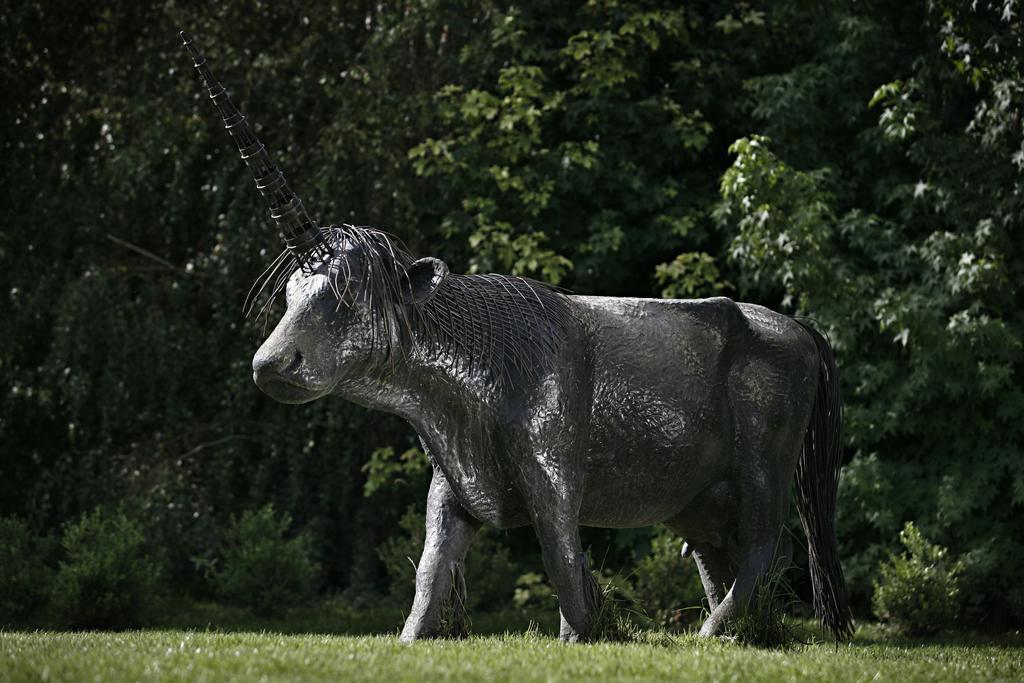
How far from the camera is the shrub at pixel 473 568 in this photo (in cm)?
1194

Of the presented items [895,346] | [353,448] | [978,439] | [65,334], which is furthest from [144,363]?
[978,439]

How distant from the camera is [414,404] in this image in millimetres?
5918

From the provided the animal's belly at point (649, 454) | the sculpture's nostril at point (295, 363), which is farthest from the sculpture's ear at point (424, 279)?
the animal's belly at point (649, 454)

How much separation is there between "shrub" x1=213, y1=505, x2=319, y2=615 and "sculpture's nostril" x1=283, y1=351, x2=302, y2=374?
6895 mm

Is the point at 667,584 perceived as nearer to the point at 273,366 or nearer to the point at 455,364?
the point at 455,364

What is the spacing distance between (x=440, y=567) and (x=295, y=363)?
1.41 metres

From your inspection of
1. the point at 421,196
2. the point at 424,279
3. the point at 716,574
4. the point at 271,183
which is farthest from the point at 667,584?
the point at 271,183

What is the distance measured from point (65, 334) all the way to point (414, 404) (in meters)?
8.22

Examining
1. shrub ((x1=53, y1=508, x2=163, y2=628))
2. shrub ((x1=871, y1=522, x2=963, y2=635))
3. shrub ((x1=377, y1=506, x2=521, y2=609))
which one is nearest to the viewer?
shrub ((x1=871, y1=522, x2=963, y2=635))

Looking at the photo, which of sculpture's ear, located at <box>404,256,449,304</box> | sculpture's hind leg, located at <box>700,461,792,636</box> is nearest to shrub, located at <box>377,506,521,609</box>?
sculpture's hind leg, located at <box>700,461,792,636</box>

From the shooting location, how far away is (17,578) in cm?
1066

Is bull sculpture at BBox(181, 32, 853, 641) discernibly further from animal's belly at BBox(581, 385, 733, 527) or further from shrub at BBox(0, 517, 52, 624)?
shrub at BBox(0, 517, 52, 624)

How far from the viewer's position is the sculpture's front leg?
5.98 m

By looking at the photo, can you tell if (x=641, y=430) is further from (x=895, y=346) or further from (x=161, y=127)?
(x=161, y=127)
